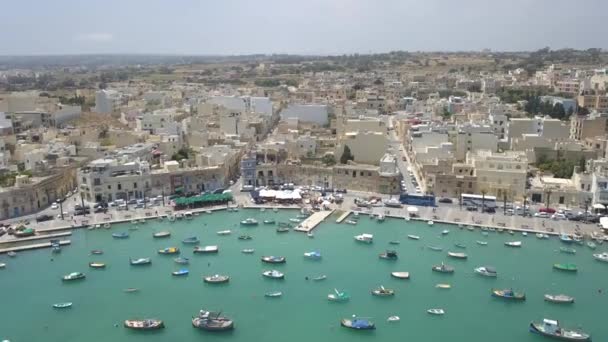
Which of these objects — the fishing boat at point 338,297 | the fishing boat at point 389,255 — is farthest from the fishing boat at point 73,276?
the fishing boat at point 389,255

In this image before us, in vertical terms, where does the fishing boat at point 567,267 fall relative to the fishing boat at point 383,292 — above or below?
above

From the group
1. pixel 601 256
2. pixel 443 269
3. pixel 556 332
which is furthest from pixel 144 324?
pixel 601 256

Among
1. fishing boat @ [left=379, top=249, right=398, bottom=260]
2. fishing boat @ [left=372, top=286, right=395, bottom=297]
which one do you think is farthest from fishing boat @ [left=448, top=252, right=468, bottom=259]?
fishing boat @ [left=372, top=286, right=395, bottom=297]

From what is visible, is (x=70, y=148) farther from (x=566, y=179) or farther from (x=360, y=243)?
(x=566, y=179)

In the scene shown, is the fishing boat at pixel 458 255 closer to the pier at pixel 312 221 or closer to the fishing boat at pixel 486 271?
the fishing boat at pixel 486 271

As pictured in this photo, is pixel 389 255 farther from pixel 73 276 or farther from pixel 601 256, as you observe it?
pixel 73 276

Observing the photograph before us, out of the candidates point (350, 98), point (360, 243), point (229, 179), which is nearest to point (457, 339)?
point (360, 243)
